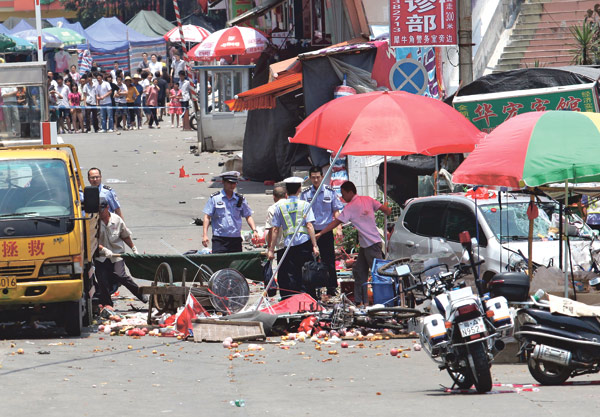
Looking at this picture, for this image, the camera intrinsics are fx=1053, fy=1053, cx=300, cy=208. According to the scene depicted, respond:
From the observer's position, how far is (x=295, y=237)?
536 inches

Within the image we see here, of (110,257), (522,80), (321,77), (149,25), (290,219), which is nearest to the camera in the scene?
(290,219)

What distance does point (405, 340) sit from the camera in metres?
12.1

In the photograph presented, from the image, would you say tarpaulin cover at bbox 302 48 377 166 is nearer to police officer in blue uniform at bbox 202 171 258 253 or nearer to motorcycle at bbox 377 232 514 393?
police officer in blue uniform at bbox 202 171 258 253

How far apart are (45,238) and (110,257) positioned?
251 centimetres

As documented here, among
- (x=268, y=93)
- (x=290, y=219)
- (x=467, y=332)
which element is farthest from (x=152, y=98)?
(x=467, y=332)

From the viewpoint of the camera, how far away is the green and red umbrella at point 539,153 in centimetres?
989

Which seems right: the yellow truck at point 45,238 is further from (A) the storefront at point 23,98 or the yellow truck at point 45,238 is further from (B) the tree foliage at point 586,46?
(B) the tree foliage at point 586,46

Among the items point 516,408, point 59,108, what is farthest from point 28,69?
point 59,108

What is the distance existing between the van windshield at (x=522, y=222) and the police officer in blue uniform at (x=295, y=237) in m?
2.28

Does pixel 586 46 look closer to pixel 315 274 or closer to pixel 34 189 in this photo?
pixel 315 274

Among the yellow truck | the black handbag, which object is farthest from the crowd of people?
the yellow truck

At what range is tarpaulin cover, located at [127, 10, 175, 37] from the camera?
54500 mm

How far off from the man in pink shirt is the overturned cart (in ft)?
4.02

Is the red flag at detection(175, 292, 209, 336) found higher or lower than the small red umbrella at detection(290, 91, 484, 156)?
lower
